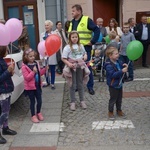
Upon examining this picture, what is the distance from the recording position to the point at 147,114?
5371 mm

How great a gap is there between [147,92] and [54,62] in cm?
230

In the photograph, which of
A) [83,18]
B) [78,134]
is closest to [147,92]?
[83,18]

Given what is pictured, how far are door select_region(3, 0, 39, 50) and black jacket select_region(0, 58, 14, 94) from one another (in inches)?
286

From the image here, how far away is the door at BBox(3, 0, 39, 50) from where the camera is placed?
11.2 m

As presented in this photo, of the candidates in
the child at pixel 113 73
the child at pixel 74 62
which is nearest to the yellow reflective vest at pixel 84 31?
the child at pixel 74 62

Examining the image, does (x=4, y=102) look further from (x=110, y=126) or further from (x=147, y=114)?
(x=147, y=114)

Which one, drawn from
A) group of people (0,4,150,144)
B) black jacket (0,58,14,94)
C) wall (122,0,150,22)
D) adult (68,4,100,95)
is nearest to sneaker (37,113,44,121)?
group of people (0,4,150,144)

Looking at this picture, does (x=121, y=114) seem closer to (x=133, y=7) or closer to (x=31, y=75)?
(x=31, y=75)

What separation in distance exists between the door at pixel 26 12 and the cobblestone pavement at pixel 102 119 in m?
5.05

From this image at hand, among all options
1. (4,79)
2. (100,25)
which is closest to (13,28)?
(4,79)

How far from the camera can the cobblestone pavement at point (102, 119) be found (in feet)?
14.2

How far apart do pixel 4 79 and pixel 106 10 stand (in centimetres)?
818

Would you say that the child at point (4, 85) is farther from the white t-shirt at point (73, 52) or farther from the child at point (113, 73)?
the child at point (113, 73)

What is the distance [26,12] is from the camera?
11320 mm
